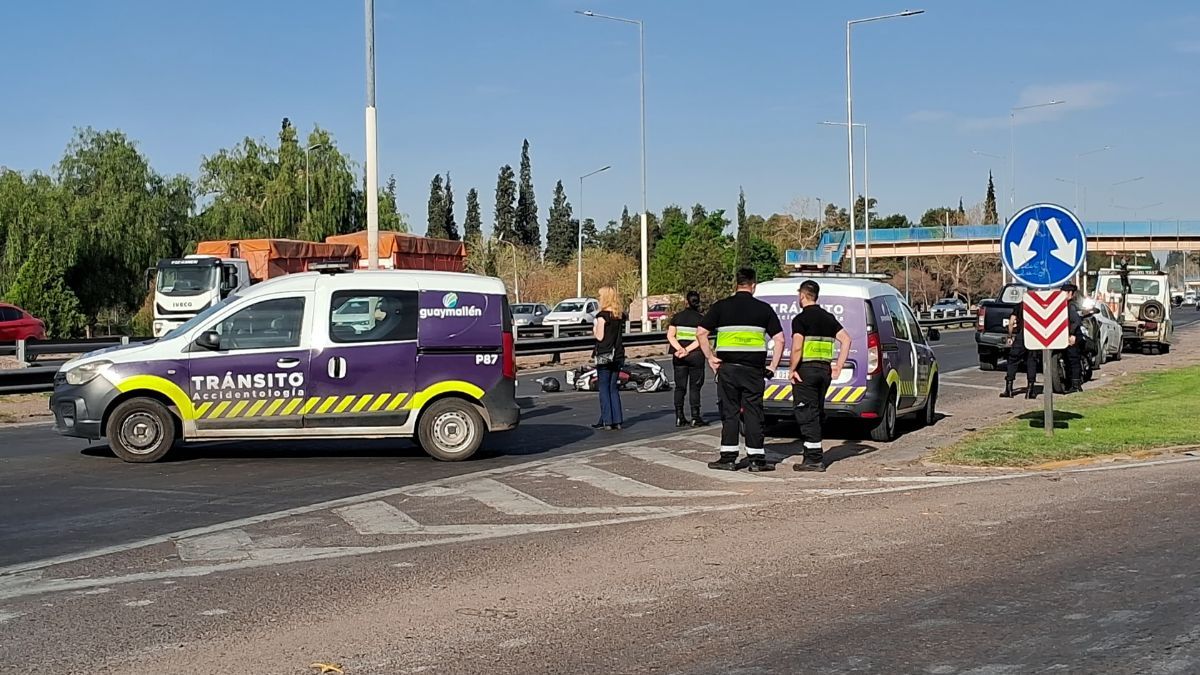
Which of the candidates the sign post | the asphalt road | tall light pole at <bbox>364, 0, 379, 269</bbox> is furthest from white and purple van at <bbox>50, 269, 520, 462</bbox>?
tall light pole at <bbox>364, 0, 379, 269</bbox>

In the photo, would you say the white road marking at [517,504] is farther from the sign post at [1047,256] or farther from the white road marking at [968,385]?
the white road marking at [968,385]

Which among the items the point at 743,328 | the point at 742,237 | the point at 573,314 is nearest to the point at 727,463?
the point at 743,328

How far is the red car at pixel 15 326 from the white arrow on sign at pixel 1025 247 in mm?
32919

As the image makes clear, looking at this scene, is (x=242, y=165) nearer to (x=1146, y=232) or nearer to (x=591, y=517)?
(x=1146, y=232)

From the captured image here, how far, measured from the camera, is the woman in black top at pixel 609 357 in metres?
16.1

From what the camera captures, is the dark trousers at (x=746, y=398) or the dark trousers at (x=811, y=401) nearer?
the dark trousers at (x=746, y=398)

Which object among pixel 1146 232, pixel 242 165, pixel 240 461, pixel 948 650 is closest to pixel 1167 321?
pixel 240 461

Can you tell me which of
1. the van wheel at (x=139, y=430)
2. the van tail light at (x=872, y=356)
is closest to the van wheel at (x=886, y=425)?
the van tail light at (x=872, y=356)

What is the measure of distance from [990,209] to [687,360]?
10778cm

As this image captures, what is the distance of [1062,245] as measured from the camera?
13703mm

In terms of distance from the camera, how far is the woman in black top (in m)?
16.1

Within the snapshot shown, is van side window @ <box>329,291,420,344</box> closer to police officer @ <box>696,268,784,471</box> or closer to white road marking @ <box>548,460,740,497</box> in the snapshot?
white road marking @ <box>548,460,740,497</box>

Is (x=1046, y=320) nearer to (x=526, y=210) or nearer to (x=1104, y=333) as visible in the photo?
(x=1104, y=333)

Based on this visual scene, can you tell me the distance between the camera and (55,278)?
54.6m
